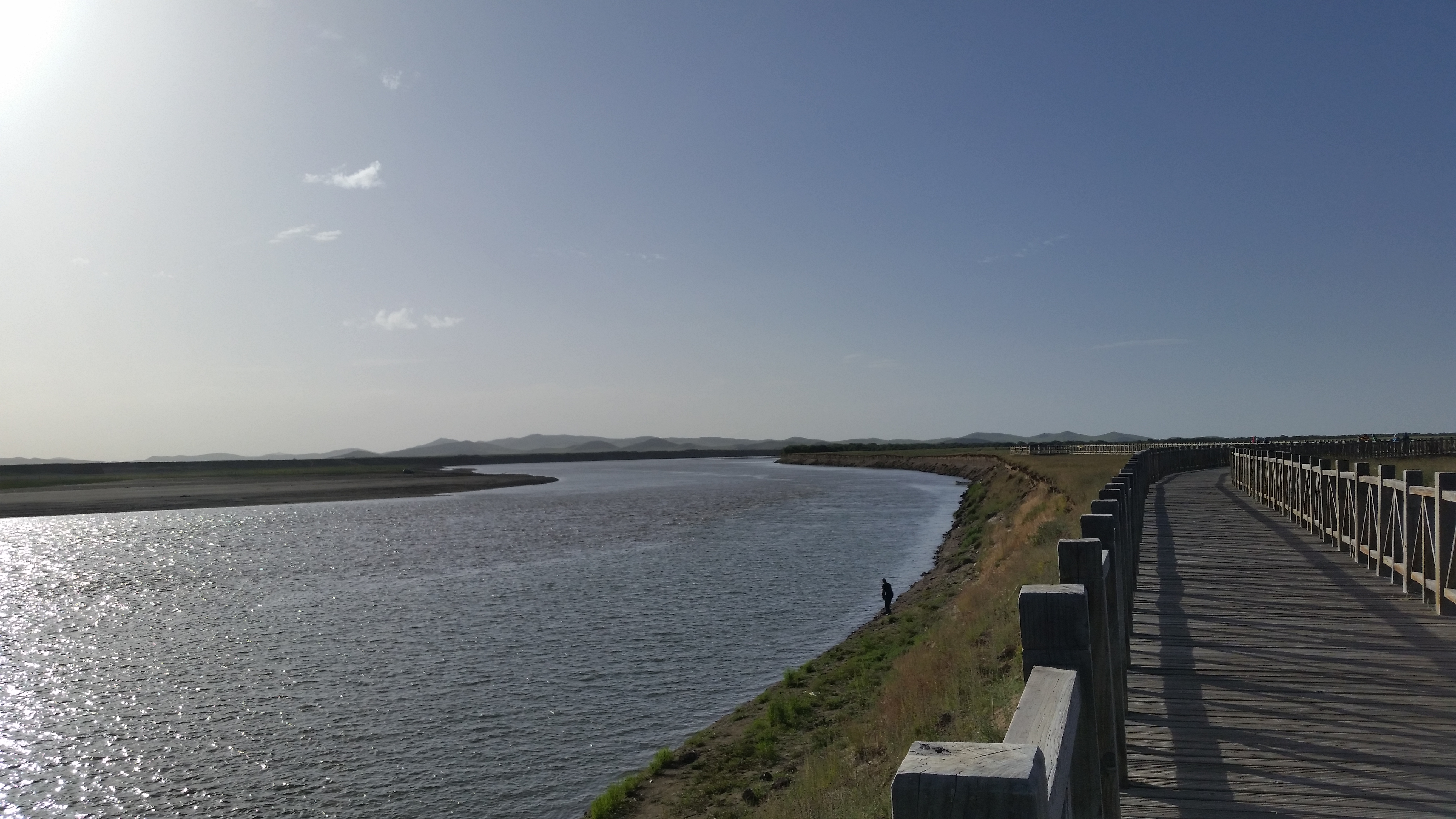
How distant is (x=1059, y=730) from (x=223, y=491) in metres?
95.7

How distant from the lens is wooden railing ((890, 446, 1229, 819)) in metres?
1.53

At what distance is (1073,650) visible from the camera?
9.25 feet

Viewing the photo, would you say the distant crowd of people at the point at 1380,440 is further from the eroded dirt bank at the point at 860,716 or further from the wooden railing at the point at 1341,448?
the eroded dirt bank at the point at 860,716

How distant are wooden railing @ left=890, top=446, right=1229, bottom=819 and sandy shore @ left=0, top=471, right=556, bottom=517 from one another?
75.7 metres

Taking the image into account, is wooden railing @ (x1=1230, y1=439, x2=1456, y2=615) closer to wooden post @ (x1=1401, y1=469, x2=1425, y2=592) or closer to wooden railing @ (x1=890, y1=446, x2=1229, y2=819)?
wooden post @ (x1=1401, y1=469, x2=1425, y2=592)

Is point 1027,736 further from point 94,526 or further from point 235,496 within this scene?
point 235,496

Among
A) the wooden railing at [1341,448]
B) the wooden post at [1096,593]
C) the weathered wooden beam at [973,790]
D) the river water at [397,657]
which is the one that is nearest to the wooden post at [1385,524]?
the wooden post at [1096,593]

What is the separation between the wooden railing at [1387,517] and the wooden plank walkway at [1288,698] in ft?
0.89

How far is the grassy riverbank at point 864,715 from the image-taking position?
916cm

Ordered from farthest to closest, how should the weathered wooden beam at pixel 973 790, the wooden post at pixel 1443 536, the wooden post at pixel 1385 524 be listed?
the wooden post at pixel 1385 524 → the wooden post at pixel 1443 536 → the weathered wooden beam at pixel 973 790

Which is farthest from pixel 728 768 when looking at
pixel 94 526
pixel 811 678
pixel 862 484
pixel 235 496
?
pixel 235 496

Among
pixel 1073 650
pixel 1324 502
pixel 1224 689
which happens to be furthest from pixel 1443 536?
pixel 1073 650

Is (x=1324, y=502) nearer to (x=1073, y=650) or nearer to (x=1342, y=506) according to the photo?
(x=1342, y=506)

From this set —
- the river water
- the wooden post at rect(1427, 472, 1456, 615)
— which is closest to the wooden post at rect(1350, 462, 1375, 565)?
the wooden post at rect(1427, 472, 1456, 615)
